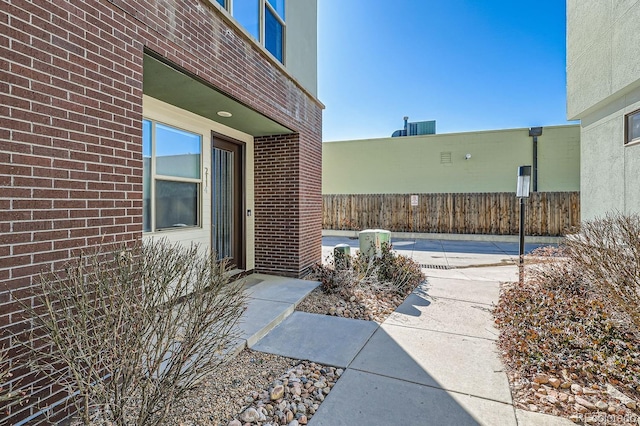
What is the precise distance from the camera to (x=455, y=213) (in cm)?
1483

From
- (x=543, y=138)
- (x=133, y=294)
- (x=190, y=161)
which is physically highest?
(x=543, y=138)

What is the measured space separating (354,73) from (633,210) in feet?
27.7

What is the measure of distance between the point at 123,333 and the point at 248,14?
520cm

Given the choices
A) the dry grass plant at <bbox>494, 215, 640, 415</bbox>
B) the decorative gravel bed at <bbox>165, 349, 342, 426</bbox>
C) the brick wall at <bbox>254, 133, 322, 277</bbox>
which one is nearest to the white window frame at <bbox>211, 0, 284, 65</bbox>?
the brick wall at <bbox>254, 133, 322, 277</bbox>

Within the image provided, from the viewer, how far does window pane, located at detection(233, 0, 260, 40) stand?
16.8 feet

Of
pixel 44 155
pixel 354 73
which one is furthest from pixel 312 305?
pixel 354 73

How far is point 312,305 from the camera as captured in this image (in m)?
5.28

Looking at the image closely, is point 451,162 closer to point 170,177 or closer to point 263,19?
point 263,19

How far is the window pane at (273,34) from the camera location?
598 centimetres

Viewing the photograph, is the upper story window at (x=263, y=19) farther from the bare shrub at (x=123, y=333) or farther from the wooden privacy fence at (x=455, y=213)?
the wooden privacy fence at (x=455, y=213)

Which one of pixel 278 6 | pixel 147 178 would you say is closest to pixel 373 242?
pixel 147 178

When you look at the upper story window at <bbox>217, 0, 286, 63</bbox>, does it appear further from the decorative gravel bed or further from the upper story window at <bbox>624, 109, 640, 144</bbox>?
the upper story window at <bbox>624, 109, 640, 144</bbox>

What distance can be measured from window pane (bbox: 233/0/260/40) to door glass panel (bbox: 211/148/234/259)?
2207 millimetres

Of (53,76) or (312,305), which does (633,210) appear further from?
(53,76)
